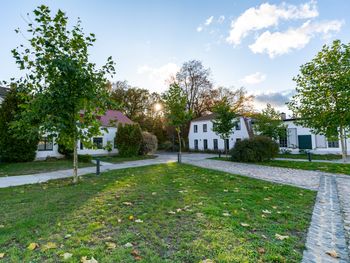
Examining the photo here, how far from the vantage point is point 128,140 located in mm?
22953

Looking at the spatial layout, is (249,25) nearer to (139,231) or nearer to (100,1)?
(100,1)

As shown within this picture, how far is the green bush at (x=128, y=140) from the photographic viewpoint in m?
22.8

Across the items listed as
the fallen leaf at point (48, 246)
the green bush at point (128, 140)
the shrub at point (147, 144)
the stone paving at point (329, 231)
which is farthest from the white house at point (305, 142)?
the fallen leaf at point (48, 246)

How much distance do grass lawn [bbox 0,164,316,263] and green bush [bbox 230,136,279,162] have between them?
10214 mm

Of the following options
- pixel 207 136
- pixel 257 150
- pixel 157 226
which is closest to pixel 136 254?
pixel 157 226

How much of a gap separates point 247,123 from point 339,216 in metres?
23.1

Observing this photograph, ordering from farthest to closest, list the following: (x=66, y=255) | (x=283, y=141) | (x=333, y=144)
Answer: (x=283, y=141), (x=333, y=144), (x=66, y=255)

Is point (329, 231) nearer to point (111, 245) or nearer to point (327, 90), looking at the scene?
point (111, 245)

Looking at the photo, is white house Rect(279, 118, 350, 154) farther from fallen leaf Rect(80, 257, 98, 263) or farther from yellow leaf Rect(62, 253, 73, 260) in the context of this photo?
yellow leaf Rect(62, 253, 73, 260)

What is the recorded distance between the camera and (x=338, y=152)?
20.4 meters

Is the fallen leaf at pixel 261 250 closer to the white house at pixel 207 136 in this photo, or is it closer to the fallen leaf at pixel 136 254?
the fallen leaf at pixel 136 254

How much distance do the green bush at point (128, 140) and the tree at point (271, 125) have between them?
45.3ft

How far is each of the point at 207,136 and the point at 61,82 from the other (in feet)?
81.8

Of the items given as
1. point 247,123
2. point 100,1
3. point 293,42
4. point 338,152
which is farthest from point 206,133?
point 100,1
